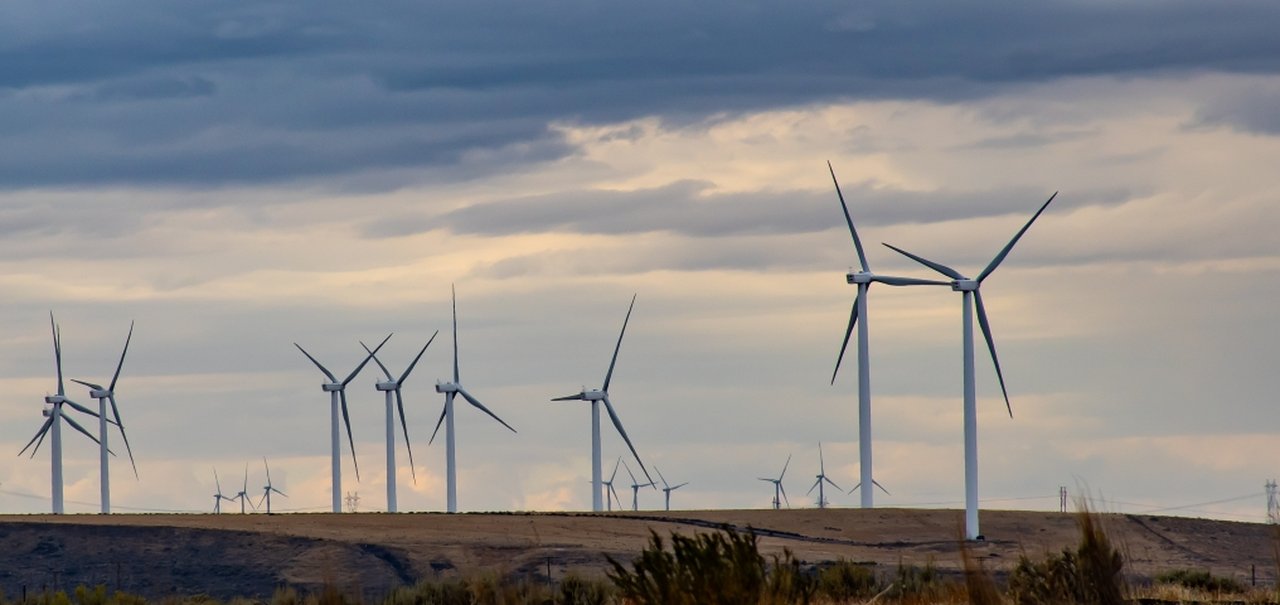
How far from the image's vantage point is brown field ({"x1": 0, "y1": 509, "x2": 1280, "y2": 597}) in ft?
254

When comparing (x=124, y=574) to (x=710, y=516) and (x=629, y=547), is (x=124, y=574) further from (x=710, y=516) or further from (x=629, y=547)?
(x=710, y=516)

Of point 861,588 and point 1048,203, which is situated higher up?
point 1048,203

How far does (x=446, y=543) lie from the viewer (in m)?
84.9

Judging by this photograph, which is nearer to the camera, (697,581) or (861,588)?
(697,581)

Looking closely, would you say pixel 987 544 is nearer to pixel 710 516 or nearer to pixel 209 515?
pixel 710 516

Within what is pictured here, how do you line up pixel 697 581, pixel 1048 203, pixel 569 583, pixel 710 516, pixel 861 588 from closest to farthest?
pixel 697 581 → pixel 569 583 → pixel 861 588 → pixel 1048 203 → pixel 710 516

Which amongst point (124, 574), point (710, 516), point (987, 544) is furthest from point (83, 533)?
point (987, 544)

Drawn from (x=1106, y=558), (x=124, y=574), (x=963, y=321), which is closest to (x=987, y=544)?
(x=963, y=321)

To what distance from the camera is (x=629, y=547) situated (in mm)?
81688

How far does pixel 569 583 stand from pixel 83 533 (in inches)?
2186

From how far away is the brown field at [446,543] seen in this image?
77.5 meters

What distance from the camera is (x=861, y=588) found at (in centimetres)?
4484

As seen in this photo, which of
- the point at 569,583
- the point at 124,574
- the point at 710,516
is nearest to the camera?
the point at 569,583

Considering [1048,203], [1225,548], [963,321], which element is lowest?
[1225,548]
